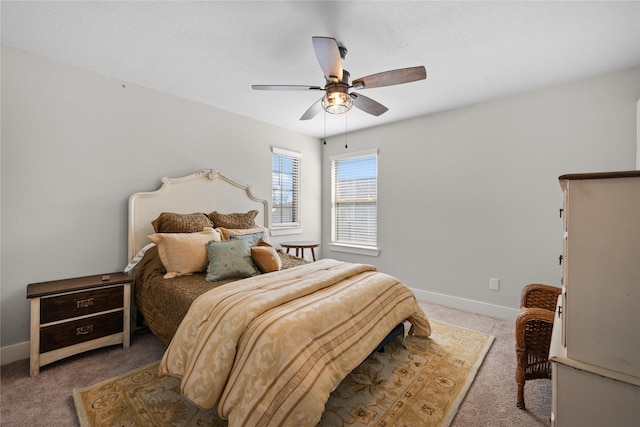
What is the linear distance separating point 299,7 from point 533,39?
172 cm

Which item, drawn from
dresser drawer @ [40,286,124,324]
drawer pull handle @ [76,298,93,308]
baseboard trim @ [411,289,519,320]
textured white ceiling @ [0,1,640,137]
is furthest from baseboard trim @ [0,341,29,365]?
baseboard trim @ [411,289,519,320]

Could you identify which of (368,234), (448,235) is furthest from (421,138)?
(368,234)

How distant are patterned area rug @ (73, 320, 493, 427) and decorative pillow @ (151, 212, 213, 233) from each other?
3.89ft

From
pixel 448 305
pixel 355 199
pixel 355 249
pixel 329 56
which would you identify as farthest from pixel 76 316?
pixel 448 305

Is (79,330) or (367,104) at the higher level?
(367,104)

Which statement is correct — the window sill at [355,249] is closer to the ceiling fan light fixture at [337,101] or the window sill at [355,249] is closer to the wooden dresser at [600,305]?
the ceiling fan light fixture at [337,101]

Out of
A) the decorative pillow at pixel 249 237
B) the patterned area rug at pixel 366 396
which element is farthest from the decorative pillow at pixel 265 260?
the patterned area rug at pixel 366 396

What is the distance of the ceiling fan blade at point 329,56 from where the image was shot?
1.63 metres

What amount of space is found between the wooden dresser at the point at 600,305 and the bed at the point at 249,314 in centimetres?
101

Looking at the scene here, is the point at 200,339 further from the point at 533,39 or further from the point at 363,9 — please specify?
the point at 533,39

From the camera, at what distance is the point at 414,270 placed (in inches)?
151

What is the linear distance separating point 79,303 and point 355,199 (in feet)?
11.5

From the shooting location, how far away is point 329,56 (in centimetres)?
176

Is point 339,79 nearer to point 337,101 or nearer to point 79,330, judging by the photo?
point 337,101
